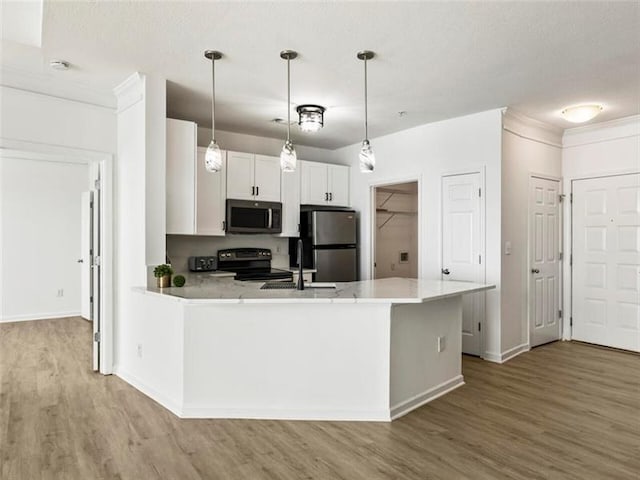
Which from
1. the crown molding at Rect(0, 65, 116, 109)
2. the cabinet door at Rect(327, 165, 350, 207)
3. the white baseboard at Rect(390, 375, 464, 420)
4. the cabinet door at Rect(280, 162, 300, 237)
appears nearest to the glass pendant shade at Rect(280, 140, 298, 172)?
the white baseboard at Rect(390, 375, 464, 420)

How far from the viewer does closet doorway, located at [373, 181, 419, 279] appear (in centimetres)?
667

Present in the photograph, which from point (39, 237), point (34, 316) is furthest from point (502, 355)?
point (39, 237)

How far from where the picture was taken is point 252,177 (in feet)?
16.1

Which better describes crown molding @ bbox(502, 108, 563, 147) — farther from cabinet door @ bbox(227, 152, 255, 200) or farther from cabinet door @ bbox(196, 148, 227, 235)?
cabinet door @ bbox(196, 148, 227, 235)

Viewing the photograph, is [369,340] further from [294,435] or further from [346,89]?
[346,89]

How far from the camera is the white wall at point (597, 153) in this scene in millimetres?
4656

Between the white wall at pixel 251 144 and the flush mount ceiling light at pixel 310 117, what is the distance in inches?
53.9

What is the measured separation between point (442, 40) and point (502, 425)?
2573mm

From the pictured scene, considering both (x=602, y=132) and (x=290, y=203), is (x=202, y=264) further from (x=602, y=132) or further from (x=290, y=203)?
(x=602, y=132)

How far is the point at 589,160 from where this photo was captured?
16.5ft

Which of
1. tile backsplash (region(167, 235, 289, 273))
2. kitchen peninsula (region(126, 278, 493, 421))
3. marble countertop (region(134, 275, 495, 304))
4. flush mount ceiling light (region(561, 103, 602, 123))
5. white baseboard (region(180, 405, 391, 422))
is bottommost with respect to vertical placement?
white baseboard (region(180, 405, 391, 422))

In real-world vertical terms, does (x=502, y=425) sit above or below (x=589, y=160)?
below

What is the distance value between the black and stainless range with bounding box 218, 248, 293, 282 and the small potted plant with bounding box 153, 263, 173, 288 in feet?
4.45

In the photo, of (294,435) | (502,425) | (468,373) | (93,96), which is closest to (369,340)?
(294,435)
